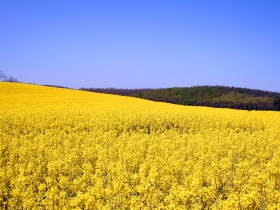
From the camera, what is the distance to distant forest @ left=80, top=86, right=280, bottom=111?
6244 centimetres

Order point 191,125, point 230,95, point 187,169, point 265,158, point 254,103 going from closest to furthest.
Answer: point 187,169, point 265,158, point 191,125, point 254,103, point 230,95

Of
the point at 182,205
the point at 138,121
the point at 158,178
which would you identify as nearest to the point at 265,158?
the point at 158,178

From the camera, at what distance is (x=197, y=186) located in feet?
23.8

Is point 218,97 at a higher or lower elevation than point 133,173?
higher

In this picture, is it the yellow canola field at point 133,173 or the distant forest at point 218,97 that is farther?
the distant forest at point 218,97

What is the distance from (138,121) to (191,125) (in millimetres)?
4084

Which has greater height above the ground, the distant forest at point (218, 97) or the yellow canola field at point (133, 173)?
the distant forest at point (218, 97)

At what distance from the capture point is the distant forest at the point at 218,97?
6244 cm

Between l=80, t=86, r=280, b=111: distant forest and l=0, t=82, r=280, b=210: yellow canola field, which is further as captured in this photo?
l=80, t=86, r=280, b=111: distant forest

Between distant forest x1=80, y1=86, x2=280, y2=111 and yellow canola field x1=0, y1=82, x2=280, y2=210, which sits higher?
distant forest x1=80, y1=86, x2=280, y2=111

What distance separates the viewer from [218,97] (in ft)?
239

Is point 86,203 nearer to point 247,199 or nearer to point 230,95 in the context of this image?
point 247,199

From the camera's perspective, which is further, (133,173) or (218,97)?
(218,97)

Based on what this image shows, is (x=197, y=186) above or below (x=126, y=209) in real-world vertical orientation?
above
